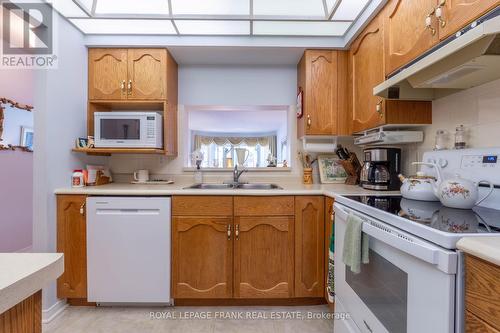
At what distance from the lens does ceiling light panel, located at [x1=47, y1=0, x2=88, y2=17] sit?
170 cm

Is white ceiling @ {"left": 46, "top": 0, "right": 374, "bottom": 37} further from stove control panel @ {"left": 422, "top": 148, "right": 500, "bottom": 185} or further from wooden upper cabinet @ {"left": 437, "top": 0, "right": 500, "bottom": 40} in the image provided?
stove control panel @ {"left": 422, "top": 148, "right": 500, "bottom": 185}

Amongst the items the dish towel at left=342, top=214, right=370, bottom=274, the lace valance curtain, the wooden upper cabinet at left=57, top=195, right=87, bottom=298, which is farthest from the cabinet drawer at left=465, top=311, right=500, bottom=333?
the lace valance curtain

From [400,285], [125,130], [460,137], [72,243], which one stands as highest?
[125,130]

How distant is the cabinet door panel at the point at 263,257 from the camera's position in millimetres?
1819

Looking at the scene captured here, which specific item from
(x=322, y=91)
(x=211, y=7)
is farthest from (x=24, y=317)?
(x=322, y=91)

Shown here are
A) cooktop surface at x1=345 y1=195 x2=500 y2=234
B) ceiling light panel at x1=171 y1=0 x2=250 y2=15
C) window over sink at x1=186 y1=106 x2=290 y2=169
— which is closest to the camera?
cooktop surface at x1=345 y1=195 x2=500 y2=234

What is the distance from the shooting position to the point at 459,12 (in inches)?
40.7

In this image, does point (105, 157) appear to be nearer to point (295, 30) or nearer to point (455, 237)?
point (295, 30)

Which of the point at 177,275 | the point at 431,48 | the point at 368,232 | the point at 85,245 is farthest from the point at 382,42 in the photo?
the point at 85,245

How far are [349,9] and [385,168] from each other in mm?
1157

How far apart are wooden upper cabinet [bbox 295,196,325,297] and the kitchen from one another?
1 centimetres

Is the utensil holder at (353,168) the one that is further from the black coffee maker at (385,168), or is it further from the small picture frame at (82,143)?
the small picture frame at (82,143)

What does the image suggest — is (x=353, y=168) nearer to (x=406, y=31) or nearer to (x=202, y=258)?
(x=406, y=31)

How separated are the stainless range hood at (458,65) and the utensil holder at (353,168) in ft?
2.52
